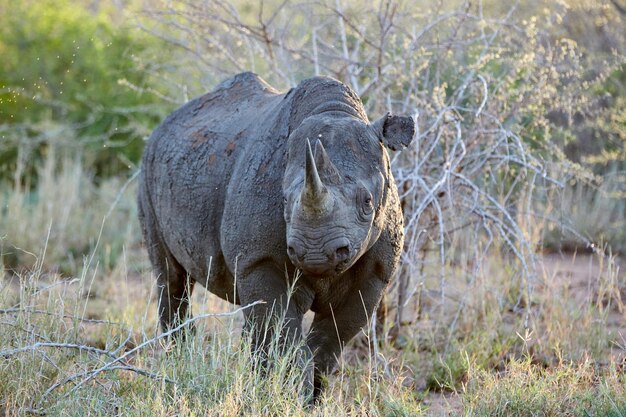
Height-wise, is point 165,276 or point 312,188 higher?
point 312,188

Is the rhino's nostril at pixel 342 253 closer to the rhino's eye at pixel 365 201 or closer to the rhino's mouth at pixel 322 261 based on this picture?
the rhino's mouth at pixel 322 261

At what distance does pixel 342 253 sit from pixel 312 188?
1.09 feet

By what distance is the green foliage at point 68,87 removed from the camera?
13.5 metres

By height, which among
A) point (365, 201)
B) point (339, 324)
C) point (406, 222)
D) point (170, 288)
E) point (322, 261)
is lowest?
point (170, 288)

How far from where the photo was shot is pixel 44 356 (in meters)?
4.89

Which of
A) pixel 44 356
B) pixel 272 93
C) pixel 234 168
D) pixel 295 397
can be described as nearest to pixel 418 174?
pixel 272 93

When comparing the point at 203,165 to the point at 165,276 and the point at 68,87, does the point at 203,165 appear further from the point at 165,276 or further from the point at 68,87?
the point at 68,87

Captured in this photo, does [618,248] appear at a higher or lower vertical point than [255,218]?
lower

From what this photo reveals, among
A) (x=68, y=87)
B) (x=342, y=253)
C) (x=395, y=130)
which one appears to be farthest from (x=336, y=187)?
(x=68, y=87)

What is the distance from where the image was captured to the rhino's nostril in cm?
445

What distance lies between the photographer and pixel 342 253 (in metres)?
4.47

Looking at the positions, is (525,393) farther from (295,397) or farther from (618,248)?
(618,248)

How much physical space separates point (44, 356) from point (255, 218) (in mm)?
1173

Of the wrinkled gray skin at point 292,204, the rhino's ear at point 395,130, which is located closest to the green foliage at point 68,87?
the wrinkled gray skin at point 292,204
